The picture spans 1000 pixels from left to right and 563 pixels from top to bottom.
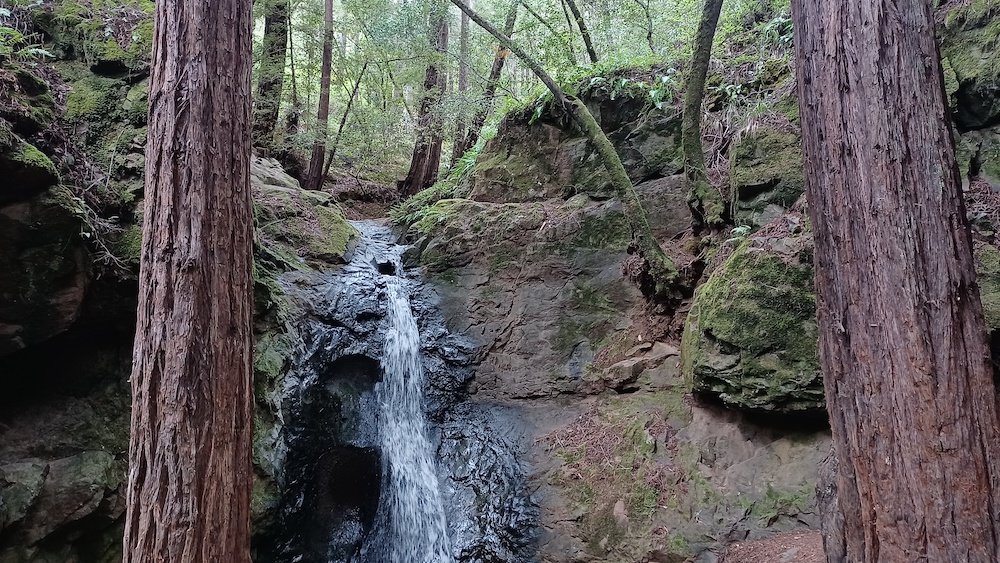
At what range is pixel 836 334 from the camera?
2.12 m

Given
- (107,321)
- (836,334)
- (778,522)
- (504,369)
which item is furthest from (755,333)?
(107,321)

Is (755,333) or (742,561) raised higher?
(755,333)

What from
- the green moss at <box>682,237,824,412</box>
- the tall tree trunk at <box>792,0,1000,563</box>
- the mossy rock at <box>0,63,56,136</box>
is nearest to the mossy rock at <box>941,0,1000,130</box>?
the green moss at <box>682,237,824,412</box>

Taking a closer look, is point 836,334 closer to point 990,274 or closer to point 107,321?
point 990,274

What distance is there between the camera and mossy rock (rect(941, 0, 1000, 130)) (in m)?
4.22

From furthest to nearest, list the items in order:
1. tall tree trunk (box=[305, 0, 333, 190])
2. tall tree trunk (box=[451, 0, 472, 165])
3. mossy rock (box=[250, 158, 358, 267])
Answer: tall tree trunk (box=[451, 0, 472, 165]), tall tree trunk (box=[305, 0, 333, 190]), mossy rock (box=[250, 158, 358, 267])

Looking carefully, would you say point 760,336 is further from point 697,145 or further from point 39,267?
point 39,267

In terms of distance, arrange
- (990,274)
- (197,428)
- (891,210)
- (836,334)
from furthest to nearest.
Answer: (990,274) → (197,428) → (836,334) → (891,210)

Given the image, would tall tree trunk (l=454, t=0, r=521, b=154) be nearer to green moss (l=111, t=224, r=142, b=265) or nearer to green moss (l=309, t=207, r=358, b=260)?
green moss (l=309, t=207, r=358, b=260)

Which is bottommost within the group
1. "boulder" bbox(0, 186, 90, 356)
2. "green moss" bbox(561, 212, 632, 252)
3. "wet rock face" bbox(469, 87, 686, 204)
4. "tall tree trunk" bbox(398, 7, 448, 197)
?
"boulder" bbox(0, 186, 90, 356)

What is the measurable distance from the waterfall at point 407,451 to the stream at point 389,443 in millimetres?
13

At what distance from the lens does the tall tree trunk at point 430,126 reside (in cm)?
1043

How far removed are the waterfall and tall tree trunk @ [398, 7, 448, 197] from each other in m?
4.63

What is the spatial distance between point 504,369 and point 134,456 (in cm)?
478
